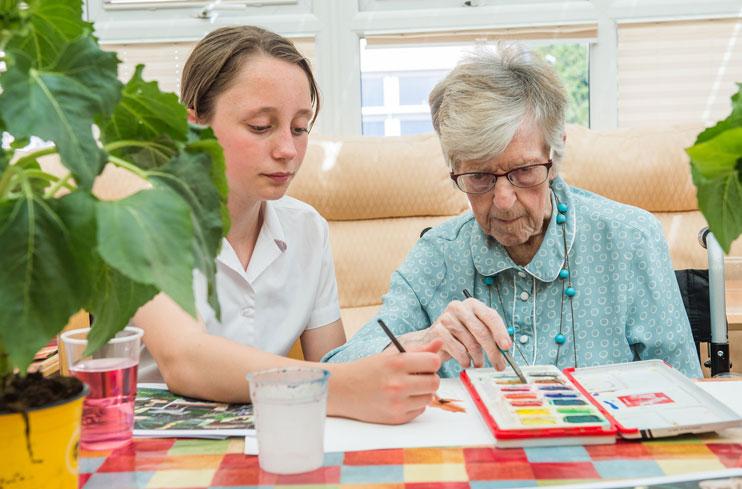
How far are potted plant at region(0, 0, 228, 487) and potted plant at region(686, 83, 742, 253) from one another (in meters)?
0.41

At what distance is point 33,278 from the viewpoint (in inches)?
22.1

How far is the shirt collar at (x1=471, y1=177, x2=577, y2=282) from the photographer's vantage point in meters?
1.54

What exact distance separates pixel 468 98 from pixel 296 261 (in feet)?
1.61

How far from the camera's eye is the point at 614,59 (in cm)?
327

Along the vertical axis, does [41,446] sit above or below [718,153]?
below

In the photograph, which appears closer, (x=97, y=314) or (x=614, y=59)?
(x=97, y=314)

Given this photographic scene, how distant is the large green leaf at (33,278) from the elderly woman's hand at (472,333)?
29.6 inches

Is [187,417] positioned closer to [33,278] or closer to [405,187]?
[33,278]

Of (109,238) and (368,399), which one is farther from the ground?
(109,238)

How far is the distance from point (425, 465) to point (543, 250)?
2.49ft

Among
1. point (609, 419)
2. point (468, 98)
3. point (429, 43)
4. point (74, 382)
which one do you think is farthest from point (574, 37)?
point (74, 382)

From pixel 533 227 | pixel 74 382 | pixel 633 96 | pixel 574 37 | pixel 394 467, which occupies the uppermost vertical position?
pixel 574 37

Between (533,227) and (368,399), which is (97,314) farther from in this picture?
(533,227)

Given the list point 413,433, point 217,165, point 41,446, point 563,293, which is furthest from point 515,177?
point 41,446
